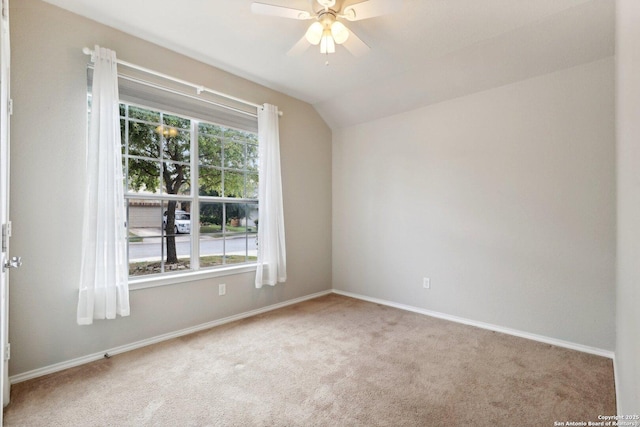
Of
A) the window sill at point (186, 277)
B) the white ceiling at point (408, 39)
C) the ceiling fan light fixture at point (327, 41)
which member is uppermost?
the white ceiling at point (408, 39)

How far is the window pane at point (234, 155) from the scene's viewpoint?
3421mm

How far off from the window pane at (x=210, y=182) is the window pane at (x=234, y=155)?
176 millimetres

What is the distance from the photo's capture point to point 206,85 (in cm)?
313

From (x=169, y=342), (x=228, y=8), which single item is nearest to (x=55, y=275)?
(x=169, y=342)

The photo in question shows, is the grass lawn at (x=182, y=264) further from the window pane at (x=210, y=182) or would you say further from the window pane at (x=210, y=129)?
the window pane at (x=210, y=129)

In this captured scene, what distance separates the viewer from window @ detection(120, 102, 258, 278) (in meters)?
2.77

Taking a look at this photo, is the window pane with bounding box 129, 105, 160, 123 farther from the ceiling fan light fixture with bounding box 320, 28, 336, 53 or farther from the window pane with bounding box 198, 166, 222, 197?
the ceiling fan light fixture with bounding box 320, 28, 336, 53

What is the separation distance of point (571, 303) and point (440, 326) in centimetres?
113

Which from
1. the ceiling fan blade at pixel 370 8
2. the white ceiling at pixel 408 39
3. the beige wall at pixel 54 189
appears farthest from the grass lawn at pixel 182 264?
the ceiling fan blade at pixel 370 8

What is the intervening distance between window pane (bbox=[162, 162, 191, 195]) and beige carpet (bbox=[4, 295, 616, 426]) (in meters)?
1.41

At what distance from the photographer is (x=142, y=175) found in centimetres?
279

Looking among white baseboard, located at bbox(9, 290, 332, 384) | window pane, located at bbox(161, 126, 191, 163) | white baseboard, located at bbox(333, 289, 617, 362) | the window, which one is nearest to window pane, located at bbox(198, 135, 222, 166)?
the window

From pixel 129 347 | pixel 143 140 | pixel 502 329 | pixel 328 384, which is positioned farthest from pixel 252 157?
pixel 502 329

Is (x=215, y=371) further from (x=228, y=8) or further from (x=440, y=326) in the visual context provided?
(x=228, y=8)
